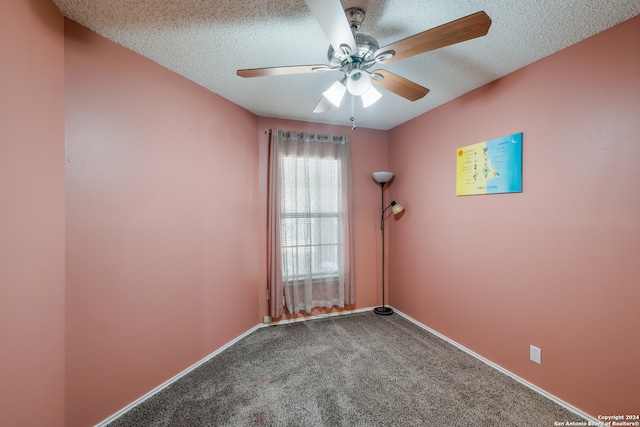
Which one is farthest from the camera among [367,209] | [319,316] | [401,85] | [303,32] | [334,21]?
[367,209]

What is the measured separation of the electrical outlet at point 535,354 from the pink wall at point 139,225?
255 centimetres

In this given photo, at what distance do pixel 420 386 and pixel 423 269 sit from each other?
1.27 m

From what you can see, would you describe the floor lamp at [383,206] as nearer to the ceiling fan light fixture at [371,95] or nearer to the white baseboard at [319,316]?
the white baseboard at [319,316]

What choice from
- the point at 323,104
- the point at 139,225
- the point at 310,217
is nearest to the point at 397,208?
the point at 310,217

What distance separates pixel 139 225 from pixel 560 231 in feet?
9.56

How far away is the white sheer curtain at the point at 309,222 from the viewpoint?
2869 millimetres

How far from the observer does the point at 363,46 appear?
1371mm

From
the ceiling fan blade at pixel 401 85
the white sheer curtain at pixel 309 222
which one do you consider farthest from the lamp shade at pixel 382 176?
the ceiling fan blade at pixel 401 85

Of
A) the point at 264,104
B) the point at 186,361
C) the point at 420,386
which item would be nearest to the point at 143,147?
the point at 264,104

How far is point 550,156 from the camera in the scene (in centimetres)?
175

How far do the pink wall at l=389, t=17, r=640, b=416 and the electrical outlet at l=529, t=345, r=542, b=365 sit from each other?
0.03 metres

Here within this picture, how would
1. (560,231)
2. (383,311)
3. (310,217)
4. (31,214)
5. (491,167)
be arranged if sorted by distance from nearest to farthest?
(31,214)
(560,231)
(491,167)
(310,217)
(383,311)

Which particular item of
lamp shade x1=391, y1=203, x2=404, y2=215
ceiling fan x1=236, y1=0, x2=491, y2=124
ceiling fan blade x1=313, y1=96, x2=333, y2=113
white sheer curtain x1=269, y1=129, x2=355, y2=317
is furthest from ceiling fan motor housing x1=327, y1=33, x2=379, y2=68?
lamp shade x1=391, y1=203, x2=404, y2=215

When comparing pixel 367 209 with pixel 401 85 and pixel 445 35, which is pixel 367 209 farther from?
pixel 445 35
